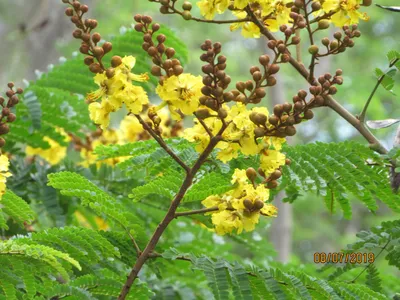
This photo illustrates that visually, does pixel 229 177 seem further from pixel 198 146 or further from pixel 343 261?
pixel 343 261

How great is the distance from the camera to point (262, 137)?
4.21 feet

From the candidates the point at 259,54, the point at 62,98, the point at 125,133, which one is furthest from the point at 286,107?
the point at 259,54

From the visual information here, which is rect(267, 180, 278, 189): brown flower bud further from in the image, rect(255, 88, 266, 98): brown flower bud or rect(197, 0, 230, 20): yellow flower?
rect(197, 0, 230, 20): yellow flower

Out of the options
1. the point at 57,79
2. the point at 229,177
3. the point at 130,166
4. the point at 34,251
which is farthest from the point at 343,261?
the point at 57,79

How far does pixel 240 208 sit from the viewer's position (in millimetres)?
1287

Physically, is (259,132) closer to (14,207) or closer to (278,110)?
(278,110)

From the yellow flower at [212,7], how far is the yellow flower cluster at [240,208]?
0.50 m

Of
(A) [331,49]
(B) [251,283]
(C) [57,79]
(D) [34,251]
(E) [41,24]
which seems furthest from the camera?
(E) [41,24]

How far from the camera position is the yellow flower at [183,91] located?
1.27 metres

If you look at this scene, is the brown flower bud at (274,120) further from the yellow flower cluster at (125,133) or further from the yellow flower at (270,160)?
the yellow flower cluster at (125,133)

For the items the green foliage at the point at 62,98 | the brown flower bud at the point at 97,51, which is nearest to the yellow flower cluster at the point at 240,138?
the brown flower bud at the point at 97,51

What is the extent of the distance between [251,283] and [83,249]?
0.38 metres

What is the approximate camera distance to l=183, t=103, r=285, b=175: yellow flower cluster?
126cm

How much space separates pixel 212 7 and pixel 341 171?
1.68 feet
